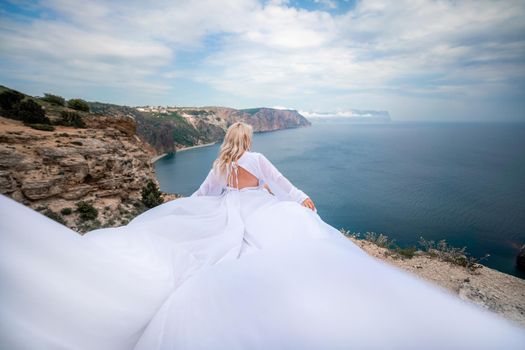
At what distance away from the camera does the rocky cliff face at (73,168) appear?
37.1 feet

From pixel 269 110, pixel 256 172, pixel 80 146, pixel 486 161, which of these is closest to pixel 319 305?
pixel 256 172

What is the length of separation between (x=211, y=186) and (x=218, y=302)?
2226 mm

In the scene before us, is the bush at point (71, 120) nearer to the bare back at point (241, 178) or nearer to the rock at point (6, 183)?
the rock at point (6, 183)

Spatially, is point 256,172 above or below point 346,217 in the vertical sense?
above

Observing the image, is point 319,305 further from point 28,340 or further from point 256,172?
point 256,172

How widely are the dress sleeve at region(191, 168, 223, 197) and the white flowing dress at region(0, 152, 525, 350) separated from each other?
176 cm

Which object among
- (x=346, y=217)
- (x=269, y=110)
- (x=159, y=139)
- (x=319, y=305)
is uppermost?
(x=269, y=110)

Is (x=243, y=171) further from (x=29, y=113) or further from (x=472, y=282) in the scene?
(x=29, y=113)

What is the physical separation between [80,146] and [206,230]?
51.6 ft

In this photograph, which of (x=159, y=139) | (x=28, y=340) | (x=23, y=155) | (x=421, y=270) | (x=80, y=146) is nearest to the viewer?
(x=28, y=340)

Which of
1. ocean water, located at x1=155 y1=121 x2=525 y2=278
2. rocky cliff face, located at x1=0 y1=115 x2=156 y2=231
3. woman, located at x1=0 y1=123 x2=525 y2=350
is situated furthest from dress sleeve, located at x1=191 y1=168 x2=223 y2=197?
ocean water, located at x1=155 y1=121 x2=525 y2=278

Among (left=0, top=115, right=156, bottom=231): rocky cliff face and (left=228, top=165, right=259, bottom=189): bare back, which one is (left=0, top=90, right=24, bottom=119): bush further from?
(left=228, top=165, right=259, bottom=189): bare back

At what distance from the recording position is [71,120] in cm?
1647

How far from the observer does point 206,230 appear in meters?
2.28
